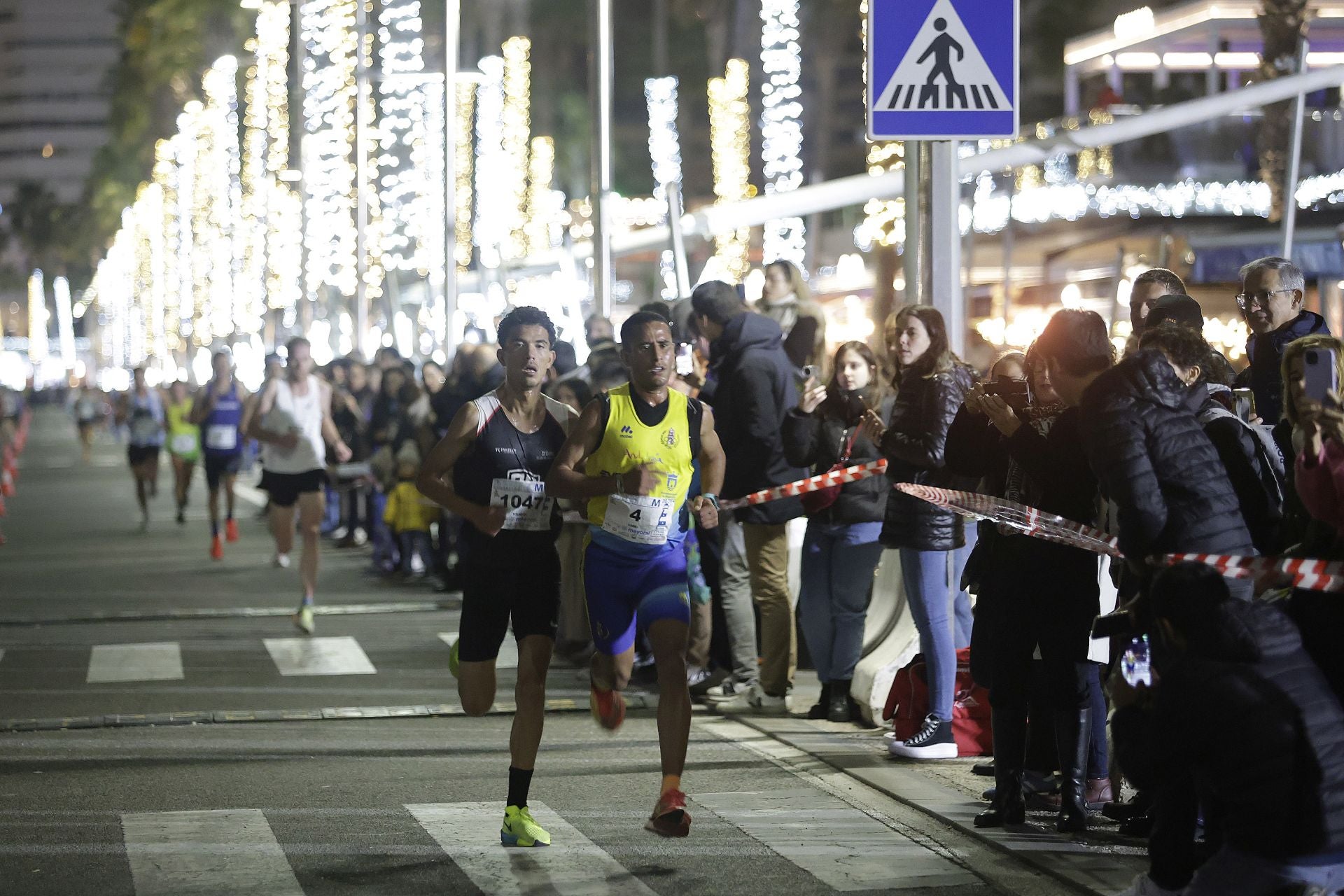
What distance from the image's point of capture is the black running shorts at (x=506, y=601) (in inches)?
300

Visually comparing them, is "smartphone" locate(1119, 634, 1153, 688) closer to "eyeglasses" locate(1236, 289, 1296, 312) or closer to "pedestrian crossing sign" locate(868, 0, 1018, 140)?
"eyeglasses" locate(1236, 289, 1296, 312)

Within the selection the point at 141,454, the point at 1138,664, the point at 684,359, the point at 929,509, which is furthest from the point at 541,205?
the point at 1138,664

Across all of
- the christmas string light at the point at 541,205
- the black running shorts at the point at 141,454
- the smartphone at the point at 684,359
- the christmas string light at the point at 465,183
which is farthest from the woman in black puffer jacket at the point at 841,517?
the christmas string light at the point at 541,205

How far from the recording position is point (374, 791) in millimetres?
8547

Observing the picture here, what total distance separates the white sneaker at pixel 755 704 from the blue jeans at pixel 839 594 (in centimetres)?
39

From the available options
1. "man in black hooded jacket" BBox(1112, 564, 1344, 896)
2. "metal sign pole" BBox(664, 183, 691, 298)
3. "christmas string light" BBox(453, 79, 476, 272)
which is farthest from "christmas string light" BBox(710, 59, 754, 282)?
"man in black hooded jacket" BBox(1112, 564, 1344, 896)

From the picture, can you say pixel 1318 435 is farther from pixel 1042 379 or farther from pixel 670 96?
pixel 670 96

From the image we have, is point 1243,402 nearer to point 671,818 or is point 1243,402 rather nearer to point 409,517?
point 671,818

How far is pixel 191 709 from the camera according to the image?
11.1 meters

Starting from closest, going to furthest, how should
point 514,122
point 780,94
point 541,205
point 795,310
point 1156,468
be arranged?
point 1156,468
point 795,310
point 514,122
point 780,94
point 541,205

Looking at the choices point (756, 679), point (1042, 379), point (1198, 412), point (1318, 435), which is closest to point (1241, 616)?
point (1318, 435)

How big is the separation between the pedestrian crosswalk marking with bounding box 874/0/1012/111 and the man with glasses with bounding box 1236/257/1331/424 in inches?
61.5

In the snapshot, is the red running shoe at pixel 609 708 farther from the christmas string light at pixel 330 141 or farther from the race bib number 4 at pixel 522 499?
the christmas string light at pixel 330 141

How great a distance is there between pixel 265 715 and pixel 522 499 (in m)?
3.65
